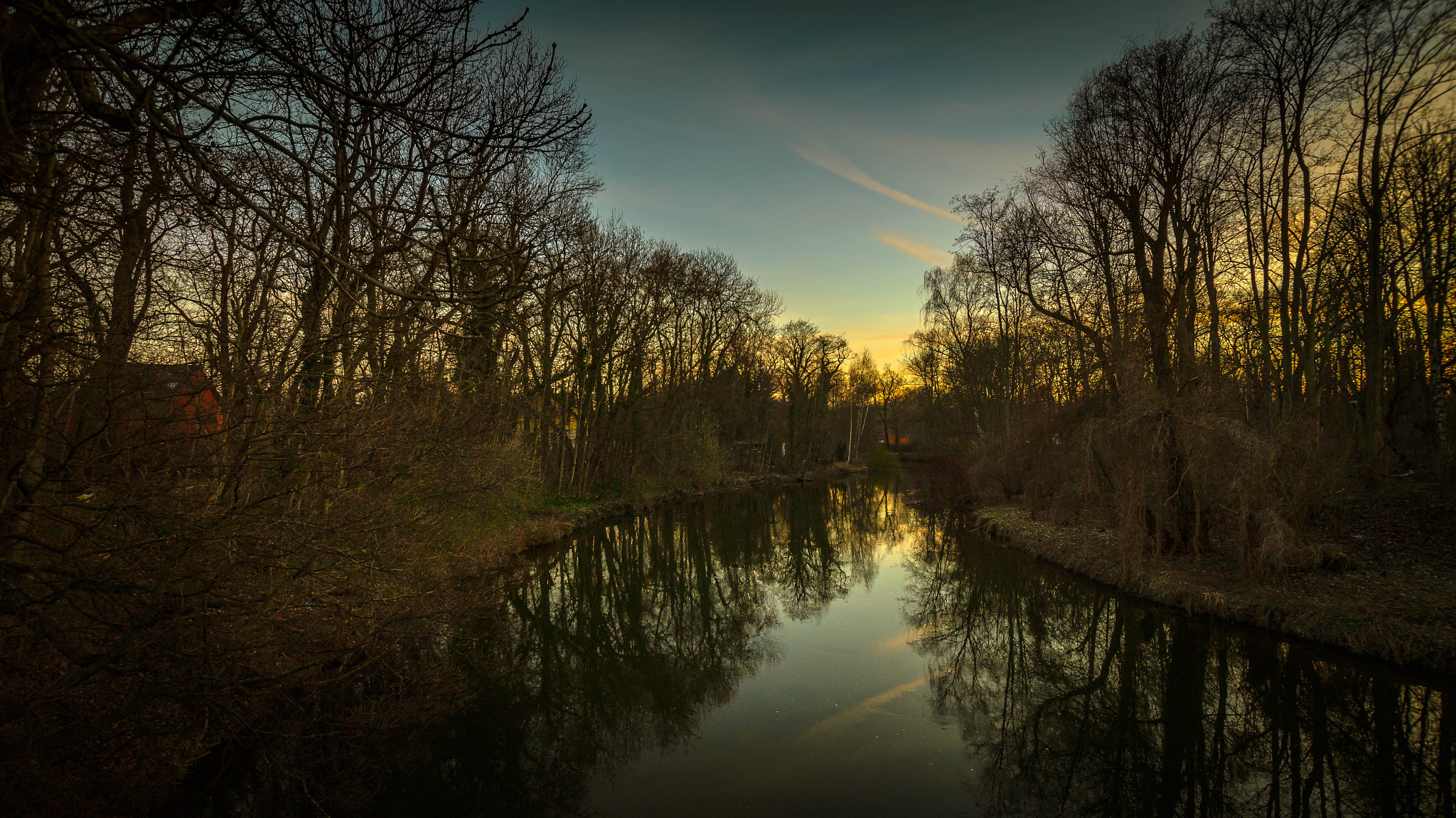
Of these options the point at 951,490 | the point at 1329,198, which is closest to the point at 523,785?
the point at 1329,198

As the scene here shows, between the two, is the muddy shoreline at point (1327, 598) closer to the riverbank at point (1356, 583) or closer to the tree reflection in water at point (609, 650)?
the riverbank at point (1356, 583)

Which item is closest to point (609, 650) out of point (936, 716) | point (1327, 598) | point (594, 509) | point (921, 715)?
point (921, 715)

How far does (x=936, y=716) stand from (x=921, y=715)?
Result: 154 mm

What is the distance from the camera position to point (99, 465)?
140 inches

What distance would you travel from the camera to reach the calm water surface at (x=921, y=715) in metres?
5.32

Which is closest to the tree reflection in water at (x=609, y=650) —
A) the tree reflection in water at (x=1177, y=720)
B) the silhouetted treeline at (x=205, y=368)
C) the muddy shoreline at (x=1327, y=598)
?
the silhouetted treeline at (x=205, y=368)

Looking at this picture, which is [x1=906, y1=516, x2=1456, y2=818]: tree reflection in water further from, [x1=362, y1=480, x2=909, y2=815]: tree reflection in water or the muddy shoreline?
[x1=362, y1=480, x2=909, y2=815]: tree reflection in water

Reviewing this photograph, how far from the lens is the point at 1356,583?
8750mm

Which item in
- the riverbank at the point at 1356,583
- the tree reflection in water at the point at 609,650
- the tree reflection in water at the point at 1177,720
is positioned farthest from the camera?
the riverbank at the point at 1356,583

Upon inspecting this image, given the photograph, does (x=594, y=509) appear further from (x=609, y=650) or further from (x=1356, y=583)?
(x=1356, y=583)

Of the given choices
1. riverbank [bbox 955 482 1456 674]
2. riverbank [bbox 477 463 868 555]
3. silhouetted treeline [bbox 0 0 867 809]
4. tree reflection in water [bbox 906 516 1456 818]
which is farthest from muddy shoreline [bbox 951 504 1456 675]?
riverbank [bbox 477 463 868 555]

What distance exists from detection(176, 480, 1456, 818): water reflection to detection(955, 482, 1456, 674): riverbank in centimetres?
33

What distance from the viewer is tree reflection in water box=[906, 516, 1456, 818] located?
5211 millimetres

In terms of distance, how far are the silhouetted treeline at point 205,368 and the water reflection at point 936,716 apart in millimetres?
1236
